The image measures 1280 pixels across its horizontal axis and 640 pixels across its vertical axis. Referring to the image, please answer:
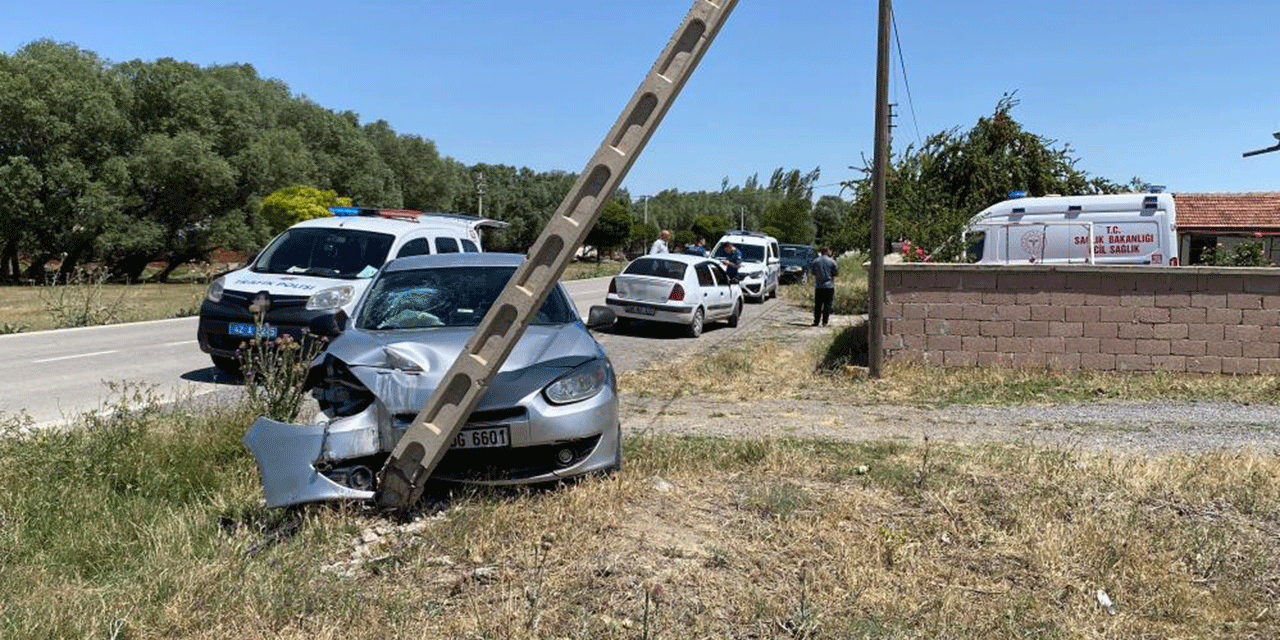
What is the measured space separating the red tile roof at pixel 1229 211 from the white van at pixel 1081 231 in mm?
20364

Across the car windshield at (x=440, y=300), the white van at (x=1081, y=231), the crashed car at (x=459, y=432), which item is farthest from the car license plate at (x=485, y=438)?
Result: the white van at (x=1081, y=231)

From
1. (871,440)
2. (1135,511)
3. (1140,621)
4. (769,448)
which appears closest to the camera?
(1140,621)

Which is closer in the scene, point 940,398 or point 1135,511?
point 1135,511

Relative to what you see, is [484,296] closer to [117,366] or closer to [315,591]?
[315,591]

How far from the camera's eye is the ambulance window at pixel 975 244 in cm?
1544

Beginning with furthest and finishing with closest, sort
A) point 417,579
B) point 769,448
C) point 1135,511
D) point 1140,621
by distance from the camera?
point 769,448 → point 1135,511 → point 417,579 → point 1140,621

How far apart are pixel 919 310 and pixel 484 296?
686 centimetres

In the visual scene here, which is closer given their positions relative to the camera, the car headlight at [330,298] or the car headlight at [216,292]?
the car headlight at [330,298]

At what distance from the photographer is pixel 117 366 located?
1182 cm

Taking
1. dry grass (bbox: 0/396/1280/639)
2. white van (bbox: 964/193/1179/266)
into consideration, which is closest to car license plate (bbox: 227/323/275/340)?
dry grass (bbox: 0/396/1280/639)

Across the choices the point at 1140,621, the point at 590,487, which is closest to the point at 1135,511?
the point at 1140,621

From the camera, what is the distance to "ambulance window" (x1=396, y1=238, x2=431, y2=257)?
37.5 feet

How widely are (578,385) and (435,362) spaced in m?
Result: 0.82

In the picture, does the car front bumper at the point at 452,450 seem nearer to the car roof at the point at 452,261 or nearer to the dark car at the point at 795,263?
the car roof at the point at 452,261
